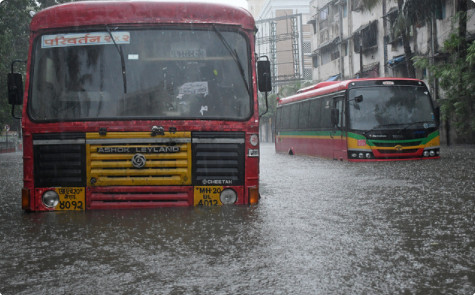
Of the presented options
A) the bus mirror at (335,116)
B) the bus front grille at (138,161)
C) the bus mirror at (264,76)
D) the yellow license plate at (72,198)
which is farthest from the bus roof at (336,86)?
the yellow license plate at (72,198)

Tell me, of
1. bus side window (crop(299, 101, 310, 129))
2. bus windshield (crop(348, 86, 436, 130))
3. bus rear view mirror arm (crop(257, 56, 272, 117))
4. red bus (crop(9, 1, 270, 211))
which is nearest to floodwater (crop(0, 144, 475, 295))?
red bus (crop(9, 1, 270, 211))

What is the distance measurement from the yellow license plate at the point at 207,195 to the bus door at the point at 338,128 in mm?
11722

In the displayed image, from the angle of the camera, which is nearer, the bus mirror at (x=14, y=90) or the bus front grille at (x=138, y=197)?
the bus front grille at (x=138, y=197)

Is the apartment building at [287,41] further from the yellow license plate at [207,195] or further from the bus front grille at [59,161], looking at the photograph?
the bus front grille at [59,161]

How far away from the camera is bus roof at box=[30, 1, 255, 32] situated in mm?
7781

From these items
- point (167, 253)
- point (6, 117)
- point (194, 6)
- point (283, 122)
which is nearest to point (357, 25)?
point (283, 122)

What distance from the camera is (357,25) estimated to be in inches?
1662

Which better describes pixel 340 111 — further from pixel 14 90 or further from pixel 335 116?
pixel 14 90

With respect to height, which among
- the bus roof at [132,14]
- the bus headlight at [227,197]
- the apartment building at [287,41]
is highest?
the apartment building at [287,41]

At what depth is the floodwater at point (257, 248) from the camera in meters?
4.39

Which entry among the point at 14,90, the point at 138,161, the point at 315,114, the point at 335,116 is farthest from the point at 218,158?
the point at 315,114

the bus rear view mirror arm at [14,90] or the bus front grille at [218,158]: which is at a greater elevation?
the bus rear view mirror arm at [14,90]

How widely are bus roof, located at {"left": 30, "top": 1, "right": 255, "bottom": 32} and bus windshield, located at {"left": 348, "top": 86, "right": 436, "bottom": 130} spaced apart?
35.7 feet

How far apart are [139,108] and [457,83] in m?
18.2
